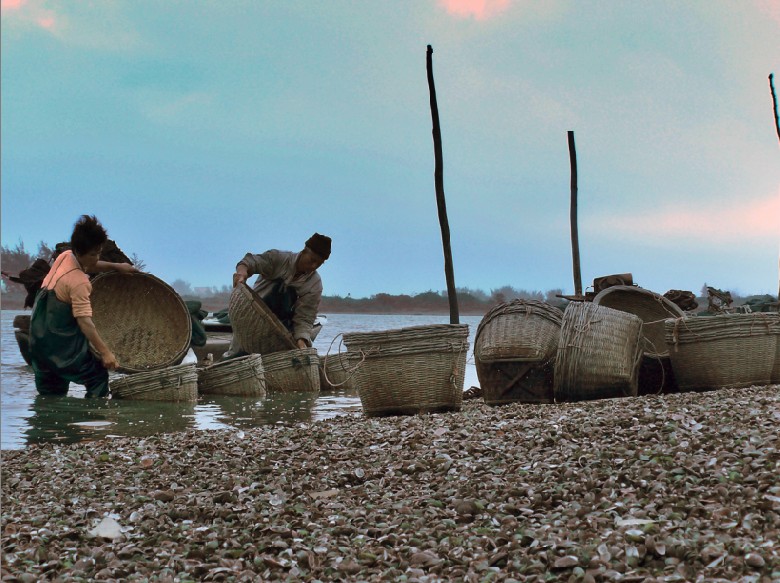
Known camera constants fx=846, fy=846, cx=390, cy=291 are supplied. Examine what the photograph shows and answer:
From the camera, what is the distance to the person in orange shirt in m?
7.68

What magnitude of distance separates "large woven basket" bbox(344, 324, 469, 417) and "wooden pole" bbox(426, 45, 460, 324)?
706cm

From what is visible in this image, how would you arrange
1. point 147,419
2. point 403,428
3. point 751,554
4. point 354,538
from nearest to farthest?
point 751,554, point 354,538, point 403,428, point 147,419

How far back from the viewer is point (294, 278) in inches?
369

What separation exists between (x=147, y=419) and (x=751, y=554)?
5517 mm

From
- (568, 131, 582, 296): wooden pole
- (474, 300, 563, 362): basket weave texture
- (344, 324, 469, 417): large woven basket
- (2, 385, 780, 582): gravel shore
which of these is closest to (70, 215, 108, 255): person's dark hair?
(344, 324, 469, 417): large woven basket

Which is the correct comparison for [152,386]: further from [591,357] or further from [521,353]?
[591,357]

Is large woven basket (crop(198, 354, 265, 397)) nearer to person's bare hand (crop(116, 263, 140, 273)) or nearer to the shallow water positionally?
the shallow water

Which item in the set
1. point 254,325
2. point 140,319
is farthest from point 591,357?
point 140,319

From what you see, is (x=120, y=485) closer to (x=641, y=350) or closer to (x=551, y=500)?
(x=551, y=500)

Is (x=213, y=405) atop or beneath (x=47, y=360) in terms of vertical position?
Answer: beneath

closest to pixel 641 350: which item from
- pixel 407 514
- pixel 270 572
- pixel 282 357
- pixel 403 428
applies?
pixel 403 428

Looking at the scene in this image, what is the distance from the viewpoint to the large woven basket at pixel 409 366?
6.27m

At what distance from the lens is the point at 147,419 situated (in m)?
7.12

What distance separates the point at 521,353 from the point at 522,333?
0.18 meters
